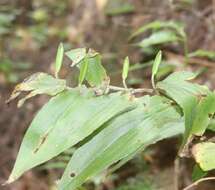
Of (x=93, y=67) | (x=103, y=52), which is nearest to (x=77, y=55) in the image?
(x=93, y=67)

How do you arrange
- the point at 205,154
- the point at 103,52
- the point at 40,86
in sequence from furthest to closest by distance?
the point at 103,52 → the point at 40,86 → the point at 205,154

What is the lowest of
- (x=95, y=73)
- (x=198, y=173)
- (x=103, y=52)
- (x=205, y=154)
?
(x=103, y=52)

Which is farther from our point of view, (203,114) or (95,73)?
(95,73)

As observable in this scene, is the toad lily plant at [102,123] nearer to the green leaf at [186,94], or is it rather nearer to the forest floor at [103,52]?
the green leaf at [186,94]

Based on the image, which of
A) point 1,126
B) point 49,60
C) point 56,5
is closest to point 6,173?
point 1,126

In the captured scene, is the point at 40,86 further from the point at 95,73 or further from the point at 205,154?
the point at 205,154

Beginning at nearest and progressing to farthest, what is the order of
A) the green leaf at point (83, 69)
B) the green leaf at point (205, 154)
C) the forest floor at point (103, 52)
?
the green leaf at point (205, 154), the green leaf at point (83, 69), the forest floor at point (103, 52)

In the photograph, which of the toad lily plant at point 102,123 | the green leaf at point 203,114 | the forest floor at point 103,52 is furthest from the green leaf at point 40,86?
the forest floor at point 103,52
